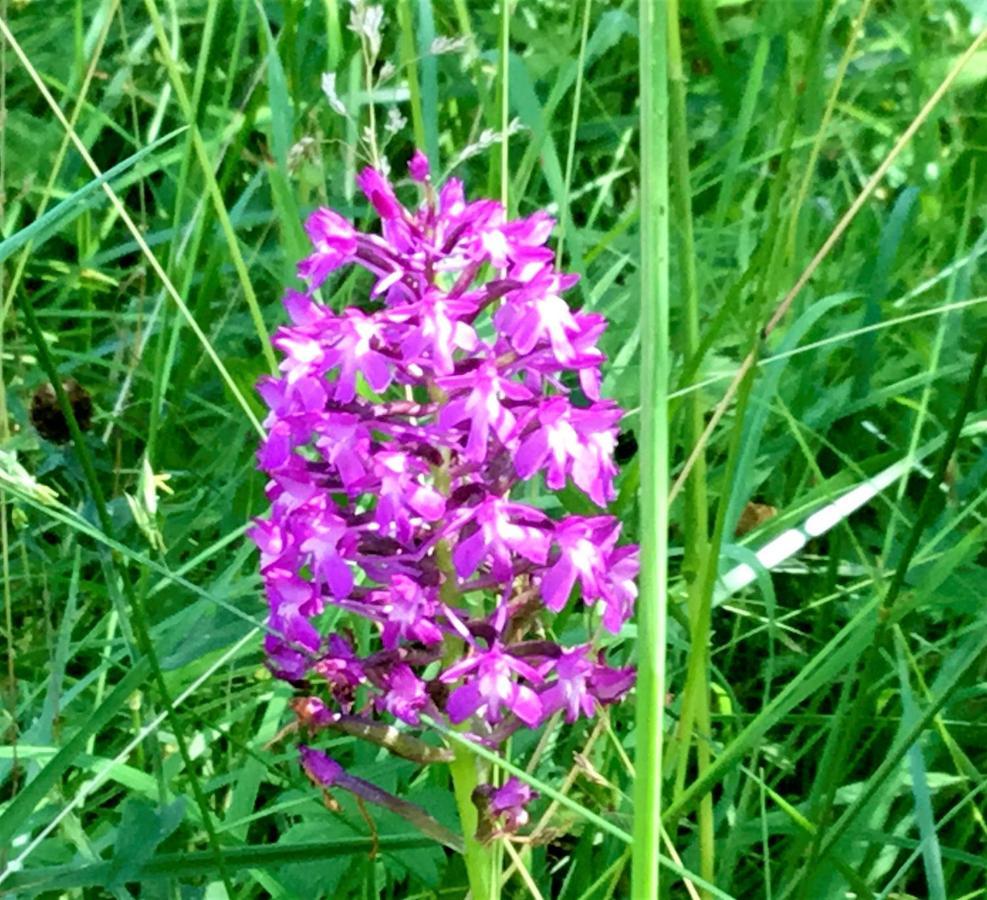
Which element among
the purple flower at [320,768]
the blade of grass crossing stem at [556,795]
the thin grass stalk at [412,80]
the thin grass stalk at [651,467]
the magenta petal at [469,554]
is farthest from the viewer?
the thin grass stalk at [412,80]

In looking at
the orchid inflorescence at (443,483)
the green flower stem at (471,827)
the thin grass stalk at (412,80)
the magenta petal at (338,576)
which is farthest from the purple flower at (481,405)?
the thin grass stalk at (412,80)

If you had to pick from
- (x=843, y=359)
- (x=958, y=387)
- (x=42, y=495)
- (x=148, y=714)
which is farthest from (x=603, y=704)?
(x=843, y=359)

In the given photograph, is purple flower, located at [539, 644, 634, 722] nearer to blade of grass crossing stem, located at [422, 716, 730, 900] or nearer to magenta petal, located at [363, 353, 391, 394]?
blade of grass crossing stem, located at [422, 716, 730, 900]

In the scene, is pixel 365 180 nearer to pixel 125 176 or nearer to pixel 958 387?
pixel 958 387

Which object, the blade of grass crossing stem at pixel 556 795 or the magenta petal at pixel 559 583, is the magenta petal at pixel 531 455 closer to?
the magenta petal at pixel 559 583

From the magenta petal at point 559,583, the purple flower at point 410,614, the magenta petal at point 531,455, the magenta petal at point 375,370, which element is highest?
the magenta petal at point 375,370

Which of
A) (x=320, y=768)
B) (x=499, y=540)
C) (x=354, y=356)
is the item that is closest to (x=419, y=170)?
(x=354, y=356)
